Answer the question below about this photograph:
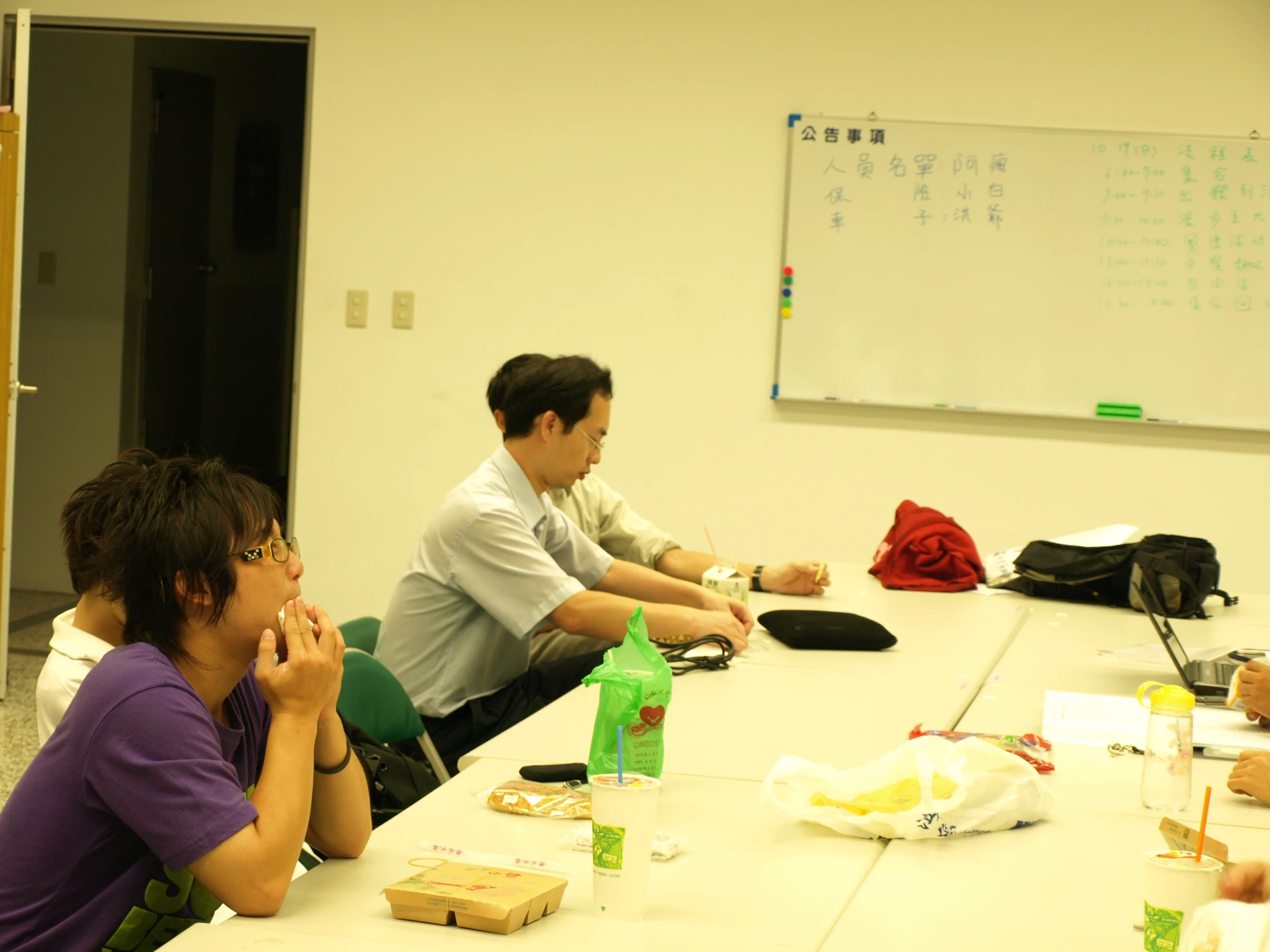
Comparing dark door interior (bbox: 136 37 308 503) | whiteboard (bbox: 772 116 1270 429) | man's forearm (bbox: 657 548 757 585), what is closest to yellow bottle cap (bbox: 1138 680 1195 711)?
man's forearm (bbox: 657 548 757 585)

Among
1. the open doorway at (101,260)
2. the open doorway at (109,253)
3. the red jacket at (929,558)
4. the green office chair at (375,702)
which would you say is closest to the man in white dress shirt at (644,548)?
the red jacket at (929,558)

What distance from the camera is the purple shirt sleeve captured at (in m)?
1.19

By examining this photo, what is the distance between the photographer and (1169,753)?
1590 millimetres

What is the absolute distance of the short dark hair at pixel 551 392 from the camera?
107 inches

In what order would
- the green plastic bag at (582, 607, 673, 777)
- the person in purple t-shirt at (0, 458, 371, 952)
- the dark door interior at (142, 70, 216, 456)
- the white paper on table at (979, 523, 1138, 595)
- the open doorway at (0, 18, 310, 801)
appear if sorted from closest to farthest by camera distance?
1. the person in purple t-shirt at (0, 458, 371, 952)
2. the green plastic bag at (582, 607, 673, 777)
3. the white paper on table at (979, 523, 1138, 595)
4. the open doorway at (0, 18, 310, 801)
5. the dark door interior at (142, 70, 216, 456)

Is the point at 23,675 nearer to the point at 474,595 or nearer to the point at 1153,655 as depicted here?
the point at 474,595

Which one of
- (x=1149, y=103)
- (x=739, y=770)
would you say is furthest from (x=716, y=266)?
(x=739, y=770)

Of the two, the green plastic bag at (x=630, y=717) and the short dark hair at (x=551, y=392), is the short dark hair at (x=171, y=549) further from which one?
the short dark hair at (x=551, y=392)

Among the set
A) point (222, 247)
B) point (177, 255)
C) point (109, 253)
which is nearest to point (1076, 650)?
point (109, 253)

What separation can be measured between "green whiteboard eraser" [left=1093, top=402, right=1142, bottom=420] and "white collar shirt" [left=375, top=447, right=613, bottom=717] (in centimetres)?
250

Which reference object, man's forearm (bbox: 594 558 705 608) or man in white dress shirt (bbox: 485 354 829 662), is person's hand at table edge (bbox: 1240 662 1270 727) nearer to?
man's forearm (bbox: 594 558 705 608)

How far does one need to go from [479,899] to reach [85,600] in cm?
80

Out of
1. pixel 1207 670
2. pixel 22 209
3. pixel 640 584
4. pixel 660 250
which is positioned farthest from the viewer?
pixel 660 250

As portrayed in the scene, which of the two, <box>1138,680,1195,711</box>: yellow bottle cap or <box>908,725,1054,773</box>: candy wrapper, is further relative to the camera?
<box>908,725,1054,773</box>: candy wrapper
